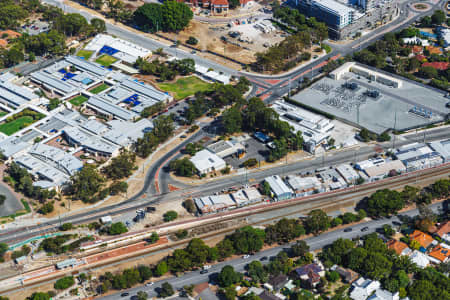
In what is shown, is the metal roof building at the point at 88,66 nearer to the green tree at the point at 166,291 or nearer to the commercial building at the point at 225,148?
the commercial building at the point at 225,148

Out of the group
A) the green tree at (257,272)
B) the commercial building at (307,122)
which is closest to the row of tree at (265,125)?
the commercial building at (307,122)

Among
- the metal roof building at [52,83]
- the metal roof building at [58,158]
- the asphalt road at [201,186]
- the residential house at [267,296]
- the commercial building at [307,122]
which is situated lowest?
the residential house at [267,296]

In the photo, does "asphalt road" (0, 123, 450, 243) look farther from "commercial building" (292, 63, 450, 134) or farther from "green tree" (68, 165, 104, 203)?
"commercial building" (292, 63, 450, 134)

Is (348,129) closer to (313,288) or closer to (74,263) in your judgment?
(313,288)

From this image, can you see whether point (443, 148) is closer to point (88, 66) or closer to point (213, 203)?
point (213, 203)

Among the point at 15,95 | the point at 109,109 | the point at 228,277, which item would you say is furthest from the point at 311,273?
the point at 15,95

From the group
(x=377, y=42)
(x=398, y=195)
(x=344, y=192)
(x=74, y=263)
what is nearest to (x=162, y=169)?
(x=74, y=263)

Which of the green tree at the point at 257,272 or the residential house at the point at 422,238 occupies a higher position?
the green tree at the point at 257,272

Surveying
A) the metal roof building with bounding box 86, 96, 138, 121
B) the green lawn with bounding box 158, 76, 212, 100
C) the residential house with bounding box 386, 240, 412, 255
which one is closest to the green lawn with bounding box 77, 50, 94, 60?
the metal roof building with bounding box 86, 96, 138, 121
